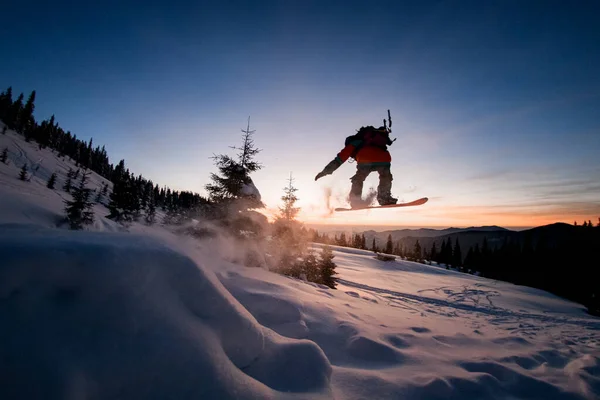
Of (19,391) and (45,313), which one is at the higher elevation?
(45,313)

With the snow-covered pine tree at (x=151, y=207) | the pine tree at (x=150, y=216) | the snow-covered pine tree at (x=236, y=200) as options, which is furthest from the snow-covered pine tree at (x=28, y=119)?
the snow-covered pine tree at (x=236, y=200)

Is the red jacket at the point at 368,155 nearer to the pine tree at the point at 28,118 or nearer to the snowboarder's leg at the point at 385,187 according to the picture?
the snowboarder's leg at the point at 385,187

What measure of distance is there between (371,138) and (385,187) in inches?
64.9

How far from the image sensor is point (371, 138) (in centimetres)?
673

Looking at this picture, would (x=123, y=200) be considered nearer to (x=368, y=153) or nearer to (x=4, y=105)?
(x=368, y=153)

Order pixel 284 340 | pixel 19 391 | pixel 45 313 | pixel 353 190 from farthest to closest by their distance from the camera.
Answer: pixel 353 190 → pixel 284 340 → pixel 45 313 → pixel 19 391

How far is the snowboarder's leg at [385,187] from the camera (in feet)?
23.8

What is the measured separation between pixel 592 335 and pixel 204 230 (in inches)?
634

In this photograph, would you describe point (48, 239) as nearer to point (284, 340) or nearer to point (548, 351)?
point (284, 340)

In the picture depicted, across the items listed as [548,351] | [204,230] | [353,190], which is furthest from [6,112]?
[548,351]

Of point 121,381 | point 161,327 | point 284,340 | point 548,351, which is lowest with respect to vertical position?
point 548,351

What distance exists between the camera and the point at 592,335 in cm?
857

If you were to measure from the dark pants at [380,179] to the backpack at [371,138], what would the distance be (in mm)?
599

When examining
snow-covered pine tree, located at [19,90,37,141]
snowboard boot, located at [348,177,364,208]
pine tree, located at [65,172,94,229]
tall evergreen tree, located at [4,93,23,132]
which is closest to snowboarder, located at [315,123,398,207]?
snowboard boot, located at [348,177,364,208]
